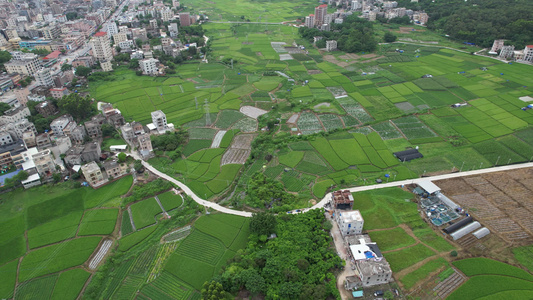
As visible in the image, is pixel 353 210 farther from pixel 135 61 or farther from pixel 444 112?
pixel 135 61

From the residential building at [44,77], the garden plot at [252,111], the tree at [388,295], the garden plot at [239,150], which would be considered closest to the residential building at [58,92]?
the residential building at [44,77]

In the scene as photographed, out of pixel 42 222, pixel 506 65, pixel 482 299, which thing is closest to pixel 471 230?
pixel 482 299

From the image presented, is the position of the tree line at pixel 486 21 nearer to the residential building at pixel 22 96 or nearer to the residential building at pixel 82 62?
the residential building at pixel 82 62

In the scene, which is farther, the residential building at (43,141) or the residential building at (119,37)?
the residential building at (119,37)

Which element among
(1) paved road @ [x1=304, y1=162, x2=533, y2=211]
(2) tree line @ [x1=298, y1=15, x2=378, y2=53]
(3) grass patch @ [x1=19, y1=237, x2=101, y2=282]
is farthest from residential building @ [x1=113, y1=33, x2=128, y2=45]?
(1) paved road @ [x1=304, y1=162, x2=533, y2=211]

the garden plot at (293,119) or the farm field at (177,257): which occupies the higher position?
the garden plot at (293,119)

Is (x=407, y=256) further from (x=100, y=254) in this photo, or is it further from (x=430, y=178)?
(x=100, y=254)
